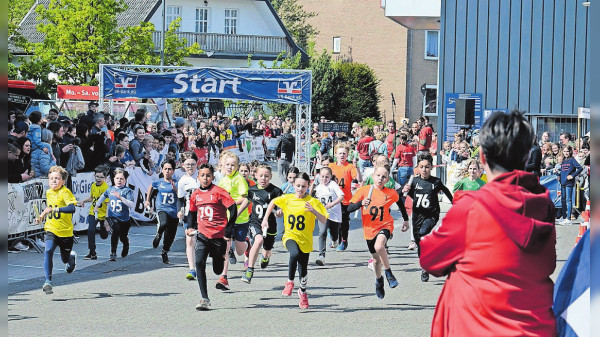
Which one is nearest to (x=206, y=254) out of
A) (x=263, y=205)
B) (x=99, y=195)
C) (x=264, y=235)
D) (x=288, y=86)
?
(x=264, y=235)

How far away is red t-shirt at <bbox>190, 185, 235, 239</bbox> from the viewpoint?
432 inches

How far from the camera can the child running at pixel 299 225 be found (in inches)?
432

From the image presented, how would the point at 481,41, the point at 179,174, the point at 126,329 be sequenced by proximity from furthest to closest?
the point at 481,41 → the point at 179,174 → the point at 126,329

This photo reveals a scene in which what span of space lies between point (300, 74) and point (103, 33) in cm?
2336

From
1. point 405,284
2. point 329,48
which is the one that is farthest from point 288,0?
point 405,284

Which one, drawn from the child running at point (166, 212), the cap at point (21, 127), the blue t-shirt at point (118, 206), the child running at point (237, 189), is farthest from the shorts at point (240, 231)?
the cap at point (21, 127)

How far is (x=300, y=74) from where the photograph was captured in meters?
23.4

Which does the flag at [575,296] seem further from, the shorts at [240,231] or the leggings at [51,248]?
the shorts at [240,231]

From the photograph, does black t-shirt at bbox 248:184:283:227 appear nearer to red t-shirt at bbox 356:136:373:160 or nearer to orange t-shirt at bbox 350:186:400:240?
orange t-shirt at bbox 350:186:400:240

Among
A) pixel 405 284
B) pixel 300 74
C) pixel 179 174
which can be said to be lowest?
pixel 405 284

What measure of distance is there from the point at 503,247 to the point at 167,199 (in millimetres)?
11401

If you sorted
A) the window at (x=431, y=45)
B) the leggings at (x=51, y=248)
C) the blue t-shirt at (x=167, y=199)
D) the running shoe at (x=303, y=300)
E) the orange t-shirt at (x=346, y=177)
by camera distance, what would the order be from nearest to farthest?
the running shoe at (x=303, y=300)
the leggings at (x=51, y=248)
the blue t-shirt at (x=167, y=199)
the orange t-shirt at (x=346, y=177)
the window at (x=431, y=45)

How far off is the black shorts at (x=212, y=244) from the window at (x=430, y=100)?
4399 cm

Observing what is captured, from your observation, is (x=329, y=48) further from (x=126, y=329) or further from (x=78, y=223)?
(x=126, y=329)
